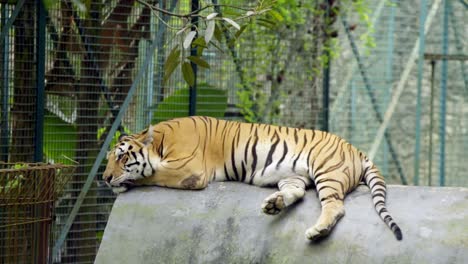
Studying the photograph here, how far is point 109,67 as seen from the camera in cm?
777

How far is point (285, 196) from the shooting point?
571cm

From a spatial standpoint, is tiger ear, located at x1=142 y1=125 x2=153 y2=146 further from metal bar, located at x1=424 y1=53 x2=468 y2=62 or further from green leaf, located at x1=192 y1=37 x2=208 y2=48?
metal bar, located at x1=424 y1=53 x2=468 y2=62

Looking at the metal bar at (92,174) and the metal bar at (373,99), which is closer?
the metal bar at (92,174)

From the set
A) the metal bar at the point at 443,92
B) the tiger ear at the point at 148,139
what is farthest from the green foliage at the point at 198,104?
the metal bar at the point at 443,92

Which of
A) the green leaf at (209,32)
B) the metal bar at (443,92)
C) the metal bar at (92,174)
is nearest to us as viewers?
the green leaf at (209,32)

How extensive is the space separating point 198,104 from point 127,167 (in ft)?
6.85

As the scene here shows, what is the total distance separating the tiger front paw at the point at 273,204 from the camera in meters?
5.61

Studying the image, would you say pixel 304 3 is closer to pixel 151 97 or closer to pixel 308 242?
pixel 151 97

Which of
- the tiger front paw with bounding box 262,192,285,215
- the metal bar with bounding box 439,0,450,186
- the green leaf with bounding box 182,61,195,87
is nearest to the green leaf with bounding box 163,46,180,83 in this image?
the green leaf with bounding box 182,61,195,87

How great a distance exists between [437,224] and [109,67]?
3622mm

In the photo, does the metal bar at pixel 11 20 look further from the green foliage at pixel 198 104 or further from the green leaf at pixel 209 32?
the green leaf at pixel 209 32

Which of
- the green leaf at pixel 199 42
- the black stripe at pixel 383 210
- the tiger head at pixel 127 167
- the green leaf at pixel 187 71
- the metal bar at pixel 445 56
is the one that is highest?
the green leaf at pixel 199 42

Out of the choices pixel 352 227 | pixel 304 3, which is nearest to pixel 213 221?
pixel 352 227

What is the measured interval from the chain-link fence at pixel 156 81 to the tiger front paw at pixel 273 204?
111 cm
